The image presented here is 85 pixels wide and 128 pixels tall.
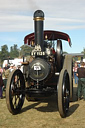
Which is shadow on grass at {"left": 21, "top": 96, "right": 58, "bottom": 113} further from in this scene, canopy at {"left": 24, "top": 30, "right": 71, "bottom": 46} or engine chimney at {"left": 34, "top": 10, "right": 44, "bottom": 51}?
canopy at {"left": 24, "top": 30, "right": 71, "bottom": 46}

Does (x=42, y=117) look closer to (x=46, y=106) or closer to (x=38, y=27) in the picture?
(x=46, y=106)

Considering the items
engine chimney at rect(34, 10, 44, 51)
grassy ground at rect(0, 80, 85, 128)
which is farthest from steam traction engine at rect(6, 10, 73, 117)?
grassy ground at rect(0, 80, 85, 128)

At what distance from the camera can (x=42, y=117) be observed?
203 inches

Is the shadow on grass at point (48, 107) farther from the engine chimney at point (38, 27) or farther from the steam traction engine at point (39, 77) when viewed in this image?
the engine chimney at point (38, 27)

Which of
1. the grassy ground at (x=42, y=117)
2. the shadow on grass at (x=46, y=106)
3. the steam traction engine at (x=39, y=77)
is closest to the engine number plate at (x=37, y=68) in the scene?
the steam traction engine at (x=39, y=77)

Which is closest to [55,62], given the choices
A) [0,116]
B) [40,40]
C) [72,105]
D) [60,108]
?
[40,40]

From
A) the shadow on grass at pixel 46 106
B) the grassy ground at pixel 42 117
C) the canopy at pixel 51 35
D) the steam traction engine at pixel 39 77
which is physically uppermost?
the canopy at pixel 51 35

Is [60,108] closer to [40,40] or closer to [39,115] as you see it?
[39,115]

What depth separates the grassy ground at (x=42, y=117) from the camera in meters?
4.56

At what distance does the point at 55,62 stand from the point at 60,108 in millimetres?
1935

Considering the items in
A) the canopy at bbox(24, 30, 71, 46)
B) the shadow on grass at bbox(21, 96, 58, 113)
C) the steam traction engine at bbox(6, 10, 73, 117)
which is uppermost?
the canopy at bbox(24, 30, 71, 46)

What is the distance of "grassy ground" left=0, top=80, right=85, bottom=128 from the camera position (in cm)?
456

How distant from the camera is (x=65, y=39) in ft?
25.0

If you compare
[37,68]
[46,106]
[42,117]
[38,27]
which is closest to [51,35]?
[38,27]
